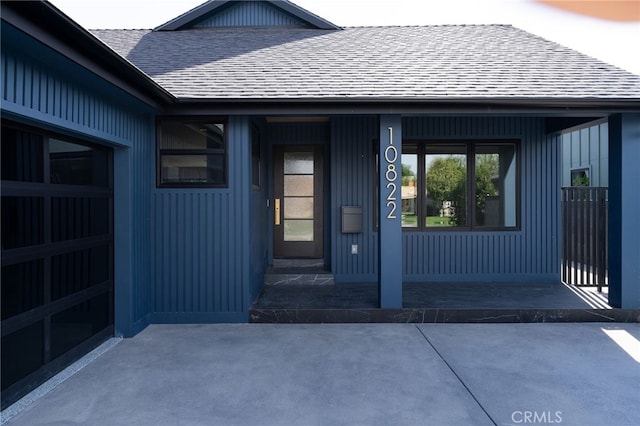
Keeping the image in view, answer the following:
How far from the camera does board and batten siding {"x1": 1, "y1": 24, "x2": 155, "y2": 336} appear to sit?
2.90m

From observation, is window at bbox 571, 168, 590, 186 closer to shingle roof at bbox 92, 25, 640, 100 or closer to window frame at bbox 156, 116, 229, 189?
shingle roof at bbox 92, 25, 640, 100

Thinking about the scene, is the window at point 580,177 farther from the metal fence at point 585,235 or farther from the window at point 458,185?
the window at point 458,185

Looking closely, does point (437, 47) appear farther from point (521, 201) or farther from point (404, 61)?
point (521, 201)

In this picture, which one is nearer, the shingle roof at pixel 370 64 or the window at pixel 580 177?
the shingle roof at pixel 370 64

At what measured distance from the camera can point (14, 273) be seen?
3084 mm

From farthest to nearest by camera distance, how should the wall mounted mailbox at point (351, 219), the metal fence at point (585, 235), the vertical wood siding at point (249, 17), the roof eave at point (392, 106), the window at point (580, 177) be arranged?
the window at point (580, 177)
the vertical wood siding at point (249, 17)
the wall mounted mailbox at point (351, 219)
the metal fence at point (585, 235)
the roof eave at point (392, 106)

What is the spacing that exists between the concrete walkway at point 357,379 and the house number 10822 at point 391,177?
148 centimetres

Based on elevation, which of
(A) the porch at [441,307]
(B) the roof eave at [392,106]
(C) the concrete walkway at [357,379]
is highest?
(B) the roof eave at [392,106]

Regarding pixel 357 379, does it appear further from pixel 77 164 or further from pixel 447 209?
pixel 447 209

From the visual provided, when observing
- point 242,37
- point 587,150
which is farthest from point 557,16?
point 587,150

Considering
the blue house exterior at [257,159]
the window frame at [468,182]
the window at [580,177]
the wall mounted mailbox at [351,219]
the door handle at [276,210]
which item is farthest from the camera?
the window at [580,177]

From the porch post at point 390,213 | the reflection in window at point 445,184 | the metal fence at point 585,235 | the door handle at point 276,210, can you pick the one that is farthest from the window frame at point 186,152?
the metal fence at point 585,235

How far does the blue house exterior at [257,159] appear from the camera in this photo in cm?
331

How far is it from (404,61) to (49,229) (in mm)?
5206
